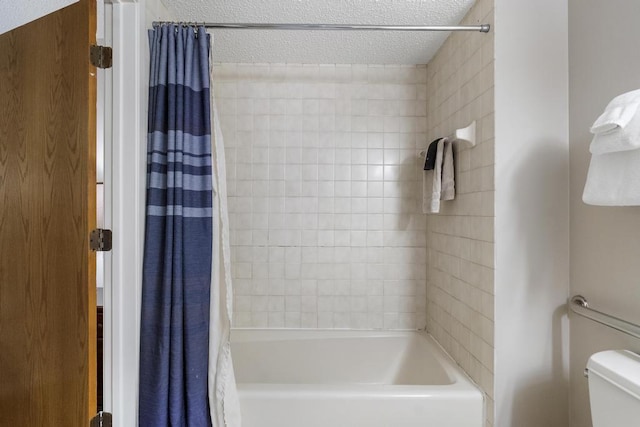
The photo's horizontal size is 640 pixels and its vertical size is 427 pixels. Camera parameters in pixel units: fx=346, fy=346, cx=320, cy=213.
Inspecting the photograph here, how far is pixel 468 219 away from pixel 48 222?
5.91ft

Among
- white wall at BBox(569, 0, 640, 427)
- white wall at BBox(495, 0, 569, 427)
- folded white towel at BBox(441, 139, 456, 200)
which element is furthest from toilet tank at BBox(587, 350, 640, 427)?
folded white towel at BBox(441, 139, 456, 200)

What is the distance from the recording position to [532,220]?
143 centimetres

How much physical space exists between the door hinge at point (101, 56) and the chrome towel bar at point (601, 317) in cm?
203

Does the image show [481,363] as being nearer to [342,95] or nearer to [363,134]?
[363,134]

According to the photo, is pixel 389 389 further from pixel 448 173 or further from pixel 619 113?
pixel 619 113

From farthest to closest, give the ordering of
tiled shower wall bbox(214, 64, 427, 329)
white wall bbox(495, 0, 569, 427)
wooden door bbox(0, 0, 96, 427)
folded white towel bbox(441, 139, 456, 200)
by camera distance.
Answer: tiled shower wall bbox(214, 64, 427, 329) → folded white towel bbox(441, 139, 456, 200) → white wall bbox(495, 0, 569, 427) → wooden door bbox(0, 0, 96, 427)

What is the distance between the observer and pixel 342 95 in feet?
7.53

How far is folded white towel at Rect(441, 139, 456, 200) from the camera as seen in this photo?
180 centimetres

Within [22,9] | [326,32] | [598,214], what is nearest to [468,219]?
[598,214]

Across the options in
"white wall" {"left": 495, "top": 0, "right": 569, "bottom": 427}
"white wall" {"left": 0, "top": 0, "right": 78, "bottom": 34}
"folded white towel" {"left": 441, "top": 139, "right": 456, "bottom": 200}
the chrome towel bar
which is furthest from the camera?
"folded white towel" {"left": 441, "top": 139, "right": 456, "bottom": 200}

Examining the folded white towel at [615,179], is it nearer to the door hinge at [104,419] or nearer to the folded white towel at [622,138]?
the folded white towel at [622,138]

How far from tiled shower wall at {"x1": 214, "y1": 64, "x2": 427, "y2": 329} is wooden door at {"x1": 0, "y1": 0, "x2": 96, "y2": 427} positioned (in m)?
1.02

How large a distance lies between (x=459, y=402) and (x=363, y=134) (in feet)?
5.22

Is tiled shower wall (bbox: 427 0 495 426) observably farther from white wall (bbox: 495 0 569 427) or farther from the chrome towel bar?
the chrome towel bar
